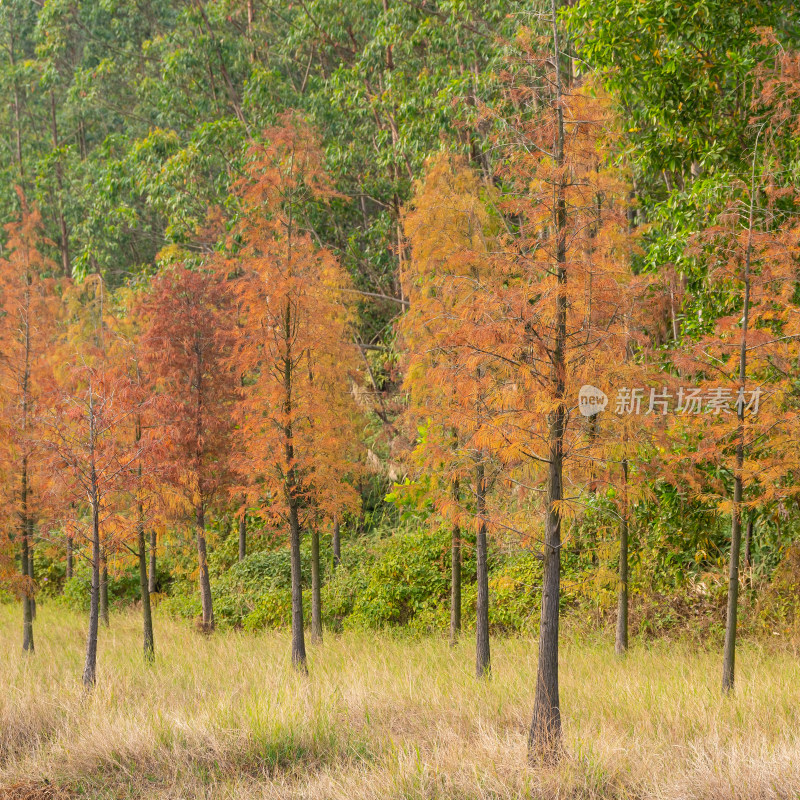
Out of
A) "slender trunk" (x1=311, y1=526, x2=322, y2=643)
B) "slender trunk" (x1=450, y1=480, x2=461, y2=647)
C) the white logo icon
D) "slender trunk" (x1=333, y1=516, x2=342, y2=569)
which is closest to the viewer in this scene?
the white logo icon

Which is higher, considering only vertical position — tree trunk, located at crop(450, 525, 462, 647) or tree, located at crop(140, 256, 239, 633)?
tree, located at crop(140, 256, 239, 633)

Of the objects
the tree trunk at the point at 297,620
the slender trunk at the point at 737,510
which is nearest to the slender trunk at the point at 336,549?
the tree trunk at the point at 297,620

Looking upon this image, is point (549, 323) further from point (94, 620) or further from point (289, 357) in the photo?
point (94, 620)

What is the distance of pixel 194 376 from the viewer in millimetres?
15461

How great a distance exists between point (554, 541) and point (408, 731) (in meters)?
2.84

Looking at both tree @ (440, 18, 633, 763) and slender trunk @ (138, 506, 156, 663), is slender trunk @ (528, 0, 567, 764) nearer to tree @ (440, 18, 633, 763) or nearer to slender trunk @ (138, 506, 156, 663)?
tree @ (440, 18, 633, 763)

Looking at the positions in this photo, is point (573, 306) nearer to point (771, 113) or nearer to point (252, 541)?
point (771, 113)

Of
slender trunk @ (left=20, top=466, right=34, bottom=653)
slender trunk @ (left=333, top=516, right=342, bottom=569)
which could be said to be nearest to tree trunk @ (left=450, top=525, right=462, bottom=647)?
slender trunk @ (left=333, top=516, right=342, bottom=569)

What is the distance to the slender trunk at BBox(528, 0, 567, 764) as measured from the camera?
7.45 meters

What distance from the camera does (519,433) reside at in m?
7.66

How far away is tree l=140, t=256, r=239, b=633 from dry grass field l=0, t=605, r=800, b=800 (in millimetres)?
4066

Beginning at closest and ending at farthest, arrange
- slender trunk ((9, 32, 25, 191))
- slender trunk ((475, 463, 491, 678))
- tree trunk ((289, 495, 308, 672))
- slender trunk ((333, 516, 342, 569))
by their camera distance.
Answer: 1. slender trunk ((475, 463, 491, 678))
2. tree trunk ((289, 495, 308, 672))
3. slender trunk ((333, 516, 342, 569))
4. slender trunk ((9, 32, 25, 191))

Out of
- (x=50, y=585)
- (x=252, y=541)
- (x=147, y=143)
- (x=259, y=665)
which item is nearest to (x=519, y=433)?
(x=259, y=665)

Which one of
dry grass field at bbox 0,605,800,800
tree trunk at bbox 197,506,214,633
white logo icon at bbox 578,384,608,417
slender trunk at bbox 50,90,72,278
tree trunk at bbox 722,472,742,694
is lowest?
tree trunk at bbox 197,506,214,633
